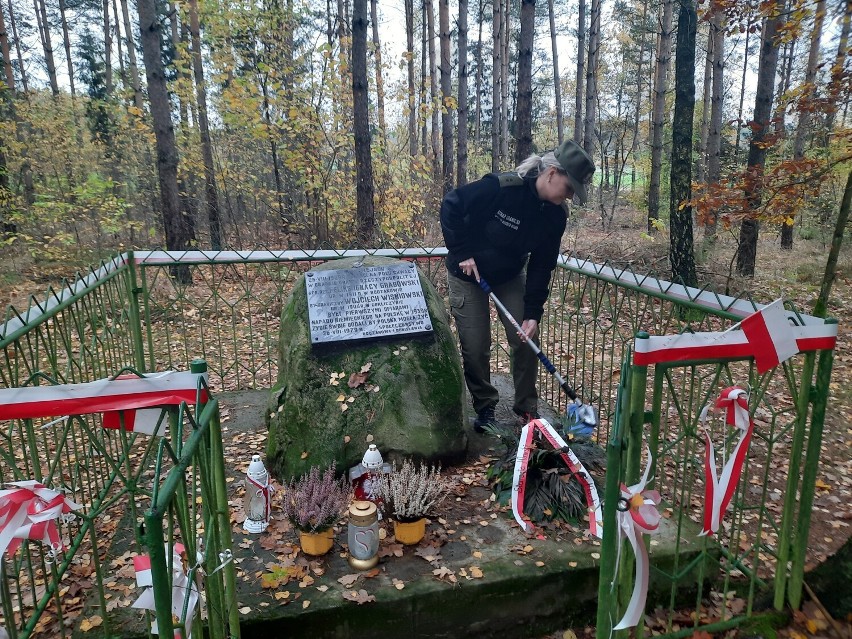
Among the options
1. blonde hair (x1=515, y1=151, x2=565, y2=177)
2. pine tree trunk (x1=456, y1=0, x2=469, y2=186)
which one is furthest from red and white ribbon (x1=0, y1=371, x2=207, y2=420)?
pine tree trunk (x1=456, y1=0, x2=469, y2=186)

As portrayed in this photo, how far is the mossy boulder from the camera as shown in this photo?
3.32 metres

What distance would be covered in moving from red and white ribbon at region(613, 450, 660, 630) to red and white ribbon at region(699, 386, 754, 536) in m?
0.33

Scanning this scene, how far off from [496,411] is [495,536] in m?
1.56

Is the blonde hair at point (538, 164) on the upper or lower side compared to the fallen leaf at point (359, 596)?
upper

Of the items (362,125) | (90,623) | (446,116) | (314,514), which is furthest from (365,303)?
(446,116)

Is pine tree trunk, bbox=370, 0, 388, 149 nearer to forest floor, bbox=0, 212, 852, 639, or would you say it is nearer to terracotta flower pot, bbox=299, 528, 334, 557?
forest floor, bbox=0, 212, 852, 639

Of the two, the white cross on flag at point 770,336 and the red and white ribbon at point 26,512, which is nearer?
the red and white ribbon at point 26,512

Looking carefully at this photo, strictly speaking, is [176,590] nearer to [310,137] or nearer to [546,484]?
[546,484]

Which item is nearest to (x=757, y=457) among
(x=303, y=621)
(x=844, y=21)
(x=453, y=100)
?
(x=303, y=621)

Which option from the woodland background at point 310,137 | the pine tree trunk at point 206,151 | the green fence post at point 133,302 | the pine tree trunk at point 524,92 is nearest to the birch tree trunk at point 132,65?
the woodland background at point 310,137

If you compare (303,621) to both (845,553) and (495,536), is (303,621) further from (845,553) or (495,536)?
(845,553)

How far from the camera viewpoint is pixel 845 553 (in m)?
2.22

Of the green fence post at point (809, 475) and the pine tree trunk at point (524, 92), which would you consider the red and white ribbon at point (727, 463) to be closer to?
the green fence post at point (809, 475)

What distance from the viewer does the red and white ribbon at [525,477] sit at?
9.48ft
